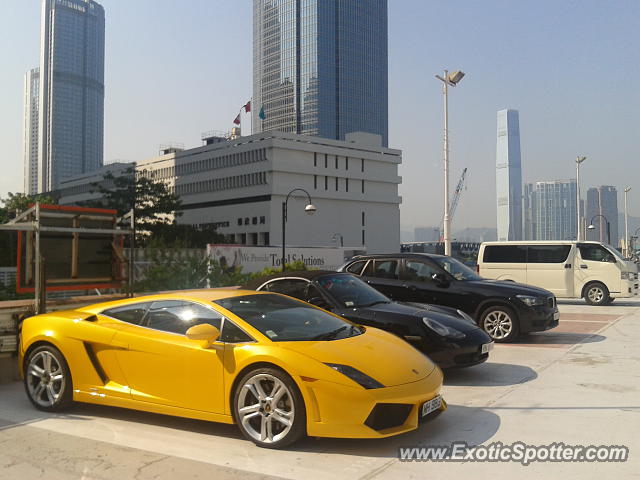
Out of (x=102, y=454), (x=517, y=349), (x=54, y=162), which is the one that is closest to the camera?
(x=102, y=454)

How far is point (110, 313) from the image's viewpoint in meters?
5.84

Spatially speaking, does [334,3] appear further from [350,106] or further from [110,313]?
[110,313]

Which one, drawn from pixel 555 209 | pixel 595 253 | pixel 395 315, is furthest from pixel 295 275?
pixel 555 209

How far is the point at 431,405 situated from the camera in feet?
15.9

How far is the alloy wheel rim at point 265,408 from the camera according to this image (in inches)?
181

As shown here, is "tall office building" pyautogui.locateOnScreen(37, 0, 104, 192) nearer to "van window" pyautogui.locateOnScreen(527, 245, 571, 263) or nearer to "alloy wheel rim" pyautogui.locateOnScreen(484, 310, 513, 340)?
"van window" pyautogui.locateOnScreen(527, 245, 571, 263)

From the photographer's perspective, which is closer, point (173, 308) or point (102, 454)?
point (102, 454)

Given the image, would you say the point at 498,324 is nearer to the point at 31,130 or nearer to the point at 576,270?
the point at 576,270

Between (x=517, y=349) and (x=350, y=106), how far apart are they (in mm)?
149588

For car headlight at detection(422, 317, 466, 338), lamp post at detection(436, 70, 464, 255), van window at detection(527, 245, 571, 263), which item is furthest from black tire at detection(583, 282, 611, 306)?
car headlight at detection(422, 317, 466, 338)

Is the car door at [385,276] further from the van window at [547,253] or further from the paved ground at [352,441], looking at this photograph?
the van window at [547,253]

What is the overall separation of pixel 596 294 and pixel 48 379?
1656 centimetres

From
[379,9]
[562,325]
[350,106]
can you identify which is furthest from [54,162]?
[562,325]

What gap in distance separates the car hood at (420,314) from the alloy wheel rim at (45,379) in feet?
12.2
